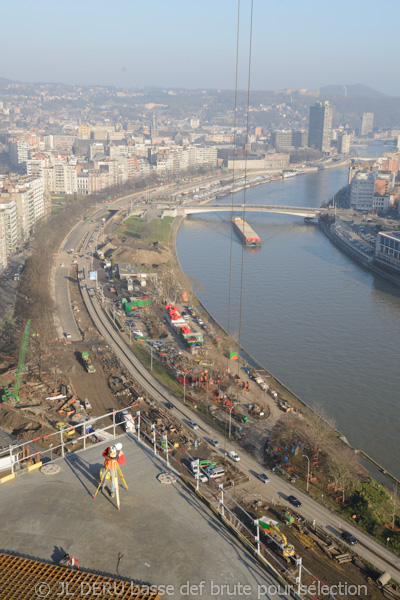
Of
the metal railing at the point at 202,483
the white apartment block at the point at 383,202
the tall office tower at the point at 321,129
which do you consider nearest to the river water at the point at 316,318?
the metal railing at the point at 202,483

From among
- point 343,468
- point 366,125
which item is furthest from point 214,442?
point 366,125

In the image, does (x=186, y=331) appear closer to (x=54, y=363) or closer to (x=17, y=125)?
(x=54, y=363)

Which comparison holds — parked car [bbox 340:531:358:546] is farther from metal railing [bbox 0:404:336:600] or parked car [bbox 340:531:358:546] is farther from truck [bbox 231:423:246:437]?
truck [bbox 231:423:246:437]

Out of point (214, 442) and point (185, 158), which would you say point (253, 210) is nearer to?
point (185, 158)

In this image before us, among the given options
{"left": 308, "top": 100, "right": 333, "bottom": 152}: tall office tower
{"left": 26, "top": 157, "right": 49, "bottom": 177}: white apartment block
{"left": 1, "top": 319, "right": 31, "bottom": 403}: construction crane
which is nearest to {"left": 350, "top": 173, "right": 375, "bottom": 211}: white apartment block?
{"left": 26, "top": 157, "right": 49, "bottom": 177}: white apartment block

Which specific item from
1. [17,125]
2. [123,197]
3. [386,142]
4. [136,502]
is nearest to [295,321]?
[136,502]

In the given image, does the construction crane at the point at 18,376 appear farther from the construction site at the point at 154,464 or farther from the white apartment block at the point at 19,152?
the white apartment block at the point at 19,152

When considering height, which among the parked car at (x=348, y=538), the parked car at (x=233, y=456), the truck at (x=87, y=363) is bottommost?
the truck at (x=87, y=363)
